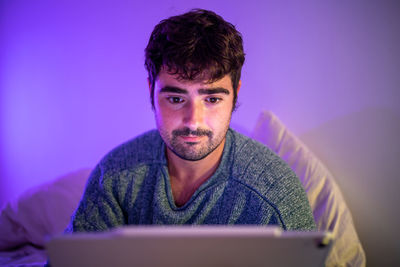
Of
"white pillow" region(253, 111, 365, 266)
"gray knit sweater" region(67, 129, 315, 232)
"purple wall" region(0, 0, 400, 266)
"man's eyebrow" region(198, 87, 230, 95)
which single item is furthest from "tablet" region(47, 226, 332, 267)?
"purple wall" region(0, 0, 400, 266)

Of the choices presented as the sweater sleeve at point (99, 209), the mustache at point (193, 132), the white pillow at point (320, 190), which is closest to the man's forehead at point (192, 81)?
the mustache at point (193, 132)

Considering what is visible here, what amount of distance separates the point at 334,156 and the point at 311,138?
117mm

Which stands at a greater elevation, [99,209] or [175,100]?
[175,100]

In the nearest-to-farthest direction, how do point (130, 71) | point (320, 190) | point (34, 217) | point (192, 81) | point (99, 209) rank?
point (192, 81) → point (99, 209) → point (320, 190) → point (34, 217) → point (130, 71)

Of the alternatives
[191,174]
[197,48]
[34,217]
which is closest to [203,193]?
[191,174]

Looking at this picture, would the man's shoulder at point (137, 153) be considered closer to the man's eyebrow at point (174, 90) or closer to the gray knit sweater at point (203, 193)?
the gray knit sweater at point (203, 193)

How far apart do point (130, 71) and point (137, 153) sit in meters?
0.64

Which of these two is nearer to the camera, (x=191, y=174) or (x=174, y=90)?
(x=174, y=90)

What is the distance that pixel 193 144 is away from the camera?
923mm

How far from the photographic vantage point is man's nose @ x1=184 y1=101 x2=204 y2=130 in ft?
2.92

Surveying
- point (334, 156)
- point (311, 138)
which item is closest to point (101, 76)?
point (311, 138)

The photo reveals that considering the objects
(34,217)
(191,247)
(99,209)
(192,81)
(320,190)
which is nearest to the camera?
(191,247)

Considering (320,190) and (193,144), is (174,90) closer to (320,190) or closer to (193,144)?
(193,144)

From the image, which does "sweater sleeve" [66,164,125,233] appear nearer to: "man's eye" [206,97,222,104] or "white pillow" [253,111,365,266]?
"man's eye" [206,97,222,104]
